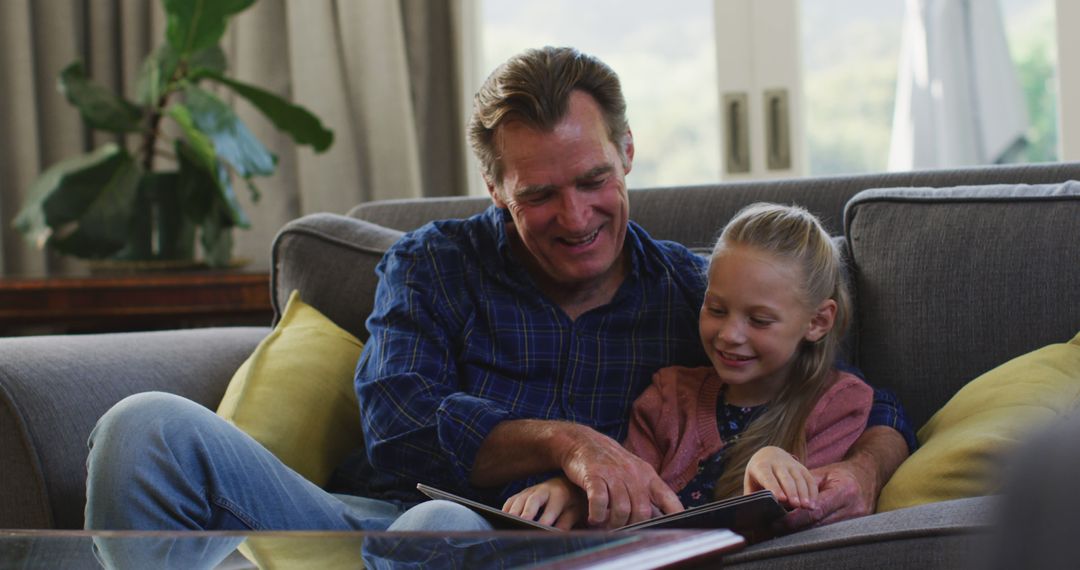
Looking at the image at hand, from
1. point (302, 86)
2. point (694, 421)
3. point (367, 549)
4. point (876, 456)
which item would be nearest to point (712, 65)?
point (302, 86)

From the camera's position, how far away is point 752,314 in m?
1.52

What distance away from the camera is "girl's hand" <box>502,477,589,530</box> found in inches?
52.0

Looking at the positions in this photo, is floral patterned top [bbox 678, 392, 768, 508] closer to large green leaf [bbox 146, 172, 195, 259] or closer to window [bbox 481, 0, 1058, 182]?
window [bbox 481, 0, 1058, 182]

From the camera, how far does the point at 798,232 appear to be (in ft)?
5.06

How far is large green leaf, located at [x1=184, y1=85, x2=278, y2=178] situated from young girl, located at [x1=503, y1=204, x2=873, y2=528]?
4.85 feet

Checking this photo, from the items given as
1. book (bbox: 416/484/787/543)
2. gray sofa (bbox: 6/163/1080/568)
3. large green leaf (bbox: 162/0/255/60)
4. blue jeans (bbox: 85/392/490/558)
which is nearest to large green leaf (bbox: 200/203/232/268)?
large green leaf (bbox: 162/0/255/60)

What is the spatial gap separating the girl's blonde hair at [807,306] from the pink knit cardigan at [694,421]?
21 millimetres

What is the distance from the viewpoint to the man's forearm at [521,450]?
1392 mm

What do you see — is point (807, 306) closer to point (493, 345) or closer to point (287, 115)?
point (493, 345)

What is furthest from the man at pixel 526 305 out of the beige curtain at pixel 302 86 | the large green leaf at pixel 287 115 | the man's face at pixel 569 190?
the beige curtain at pixel 302 86

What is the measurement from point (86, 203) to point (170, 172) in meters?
0.21

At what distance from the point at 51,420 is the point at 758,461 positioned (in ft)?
2.93

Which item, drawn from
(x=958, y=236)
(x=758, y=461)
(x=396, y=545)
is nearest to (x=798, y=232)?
(x=958, y=236)

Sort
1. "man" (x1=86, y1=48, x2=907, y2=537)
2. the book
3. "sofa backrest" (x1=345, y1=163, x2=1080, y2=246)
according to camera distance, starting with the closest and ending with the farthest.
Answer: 1. the book
2. "man" (x1=86, y1=48, x2=907, y2=537)
3. "sofa backrest" (x1=345, y1=163, x2=1080, y2=246)
